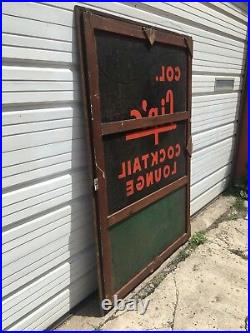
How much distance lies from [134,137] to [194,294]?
5.22 feet

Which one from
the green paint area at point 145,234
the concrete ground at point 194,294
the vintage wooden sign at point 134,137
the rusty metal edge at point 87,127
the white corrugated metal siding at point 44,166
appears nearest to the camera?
the white corrugated metal siding at point 44,166

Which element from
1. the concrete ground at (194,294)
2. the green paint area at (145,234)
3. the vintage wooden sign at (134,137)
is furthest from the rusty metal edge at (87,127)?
the concrete ground at (194,294)

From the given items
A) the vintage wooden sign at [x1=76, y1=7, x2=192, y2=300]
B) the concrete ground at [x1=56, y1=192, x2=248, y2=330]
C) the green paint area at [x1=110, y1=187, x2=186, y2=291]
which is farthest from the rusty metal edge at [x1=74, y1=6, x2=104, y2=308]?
the concrete ground at [x1=56, y1=192, x2=248, y2=330]

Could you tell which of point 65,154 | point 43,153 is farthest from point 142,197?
point 43,153

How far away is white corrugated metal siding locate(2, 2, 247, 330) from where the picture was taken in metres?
1.96

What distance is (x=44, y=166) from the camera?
87.7 inches

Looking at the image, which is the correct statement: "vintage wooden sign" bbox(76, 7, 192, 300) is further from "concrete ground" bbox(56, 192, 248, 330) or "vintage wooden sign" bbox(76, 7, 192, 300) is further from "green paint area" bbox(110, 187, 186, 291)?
"concrete ground" bbox(56, 192, 248, 330)

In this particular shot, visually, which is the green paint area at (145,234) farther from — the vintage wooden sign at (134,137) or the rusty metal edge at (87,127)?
the rusty metal edge at (87,127)

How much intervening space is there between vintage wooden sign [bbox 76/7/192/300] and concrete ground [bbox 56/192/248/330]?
187 millimetres

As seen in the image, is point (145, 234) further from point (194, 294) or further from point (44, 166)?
point (44, 166)

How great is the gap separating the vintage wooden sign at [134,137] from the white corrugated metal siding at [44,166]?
151 mm

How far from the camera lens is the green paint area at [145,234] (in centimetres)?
276

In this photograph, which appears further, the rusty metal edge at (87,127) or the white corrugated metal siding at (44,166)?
the rusty metal edge at (87,127)

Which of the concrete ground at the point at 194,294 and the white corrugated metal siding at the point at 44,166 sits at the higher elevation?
the white corrugated metal siding at the point at 44,166
